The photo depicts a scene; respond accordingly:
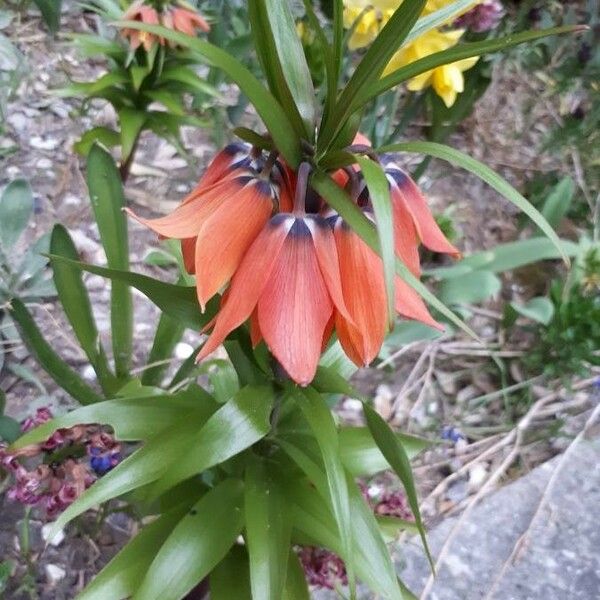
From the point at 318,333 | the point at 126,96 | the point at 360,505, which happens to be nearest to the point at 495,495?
the point at 360,505

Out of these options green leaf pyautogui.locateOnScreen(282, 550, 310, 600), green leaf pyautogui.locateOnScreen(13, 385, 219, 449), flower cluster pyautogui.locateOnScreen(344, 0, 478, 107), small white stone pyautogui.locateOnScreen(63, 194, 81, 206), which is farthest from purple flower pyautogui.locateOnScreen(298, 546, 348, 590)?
small white stone pyautogui.locateOnScreen(63, 194, 81, 206)

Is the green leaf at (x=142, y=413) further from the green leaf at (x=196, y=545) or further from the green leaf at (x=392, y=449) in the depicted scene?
the green leaf at (x=392, y=449)

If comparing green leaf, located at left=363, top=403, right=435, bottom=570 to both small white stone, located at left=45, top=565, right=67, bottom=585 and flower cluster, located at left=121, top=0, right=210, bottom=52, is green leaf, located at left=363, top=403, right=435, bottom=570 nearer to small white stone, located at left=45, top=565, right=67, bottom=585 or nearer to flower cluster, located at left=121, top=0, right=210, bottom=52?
small white stone, located at left=45, top=565, right=67, bottom=585

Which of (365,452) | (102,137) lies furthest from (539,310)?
(102,137)

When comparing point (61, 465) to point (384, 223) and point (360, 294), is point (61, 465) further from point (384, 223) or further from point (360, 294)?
point (384, 223)

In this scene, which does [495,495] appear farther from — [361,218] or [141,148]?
[141,148]

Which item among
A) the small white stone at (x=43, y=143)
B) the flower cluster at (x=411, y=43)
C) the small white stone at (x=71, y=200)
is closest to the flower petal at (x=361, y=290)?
the flower cluster at (x=411, y=43)
